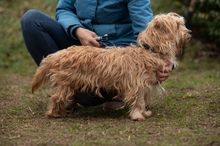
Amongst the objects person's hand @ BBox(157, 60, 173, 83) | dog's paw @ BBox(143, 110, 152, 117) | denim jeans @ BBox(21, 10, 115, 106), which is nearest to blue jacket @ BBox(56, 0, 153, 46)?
denim jeans @ BBox(21, 10, 115, 106)

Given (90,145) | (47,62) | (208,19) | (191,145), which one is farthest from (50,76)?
(208,19)

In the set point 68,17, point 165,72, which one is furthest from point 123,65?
point 68,17

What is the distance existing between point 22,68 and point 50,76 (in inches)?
161

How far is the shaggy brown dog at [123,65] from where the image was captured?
4316mm

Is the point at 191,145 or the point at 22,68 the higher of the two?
the point at 191,145

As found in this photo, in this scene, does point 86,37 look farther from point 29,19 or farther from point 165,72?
point 165,72

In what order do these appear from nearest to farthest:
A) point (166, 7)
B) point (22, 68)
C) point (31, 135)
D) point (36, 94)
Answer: point (31, 135), point (36, 94), point (22, 68), point (166, 7)

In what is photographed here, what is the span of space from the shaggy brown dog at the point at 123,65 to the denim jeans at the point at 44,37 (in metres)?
0.36

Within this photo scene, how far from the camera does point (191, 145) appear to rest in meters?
3.47

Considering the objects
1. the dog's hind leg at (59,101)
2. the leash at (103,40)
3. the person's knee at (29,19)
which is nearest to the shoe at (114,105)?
the dog's hind leg at (59,101)

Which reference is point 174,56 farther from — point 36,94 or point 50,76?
point 36,94

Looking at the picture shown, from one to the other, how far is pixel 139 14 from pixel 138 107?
90 centimetres

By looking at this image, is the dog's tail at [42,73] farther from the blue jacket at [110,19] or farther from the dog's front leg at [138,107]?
the dog's front leg at [138,107]

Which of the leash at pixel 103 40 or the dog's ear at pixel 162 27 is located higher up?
the dog's ear at pixel 162 27
